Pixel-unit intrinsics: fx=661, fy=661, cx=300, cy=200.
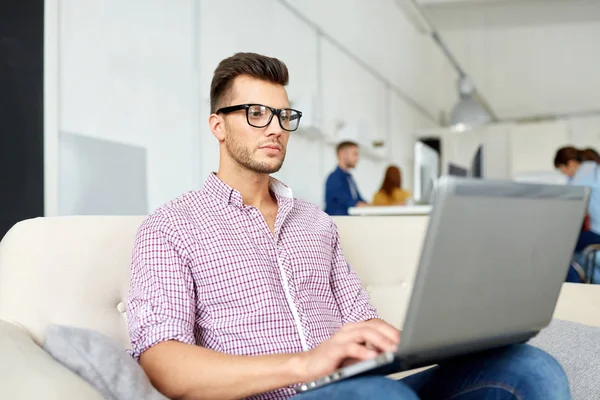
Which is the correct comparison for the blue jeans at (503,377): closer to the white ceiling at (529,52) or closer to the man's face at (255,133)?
the man's face at (255,133)

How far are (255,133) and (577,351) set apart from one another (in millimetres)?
1011

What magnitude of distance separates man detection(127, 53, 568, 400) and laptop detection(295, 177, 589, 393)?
6 centimetres

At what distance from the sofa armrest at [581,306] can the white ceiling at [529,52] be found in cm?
808

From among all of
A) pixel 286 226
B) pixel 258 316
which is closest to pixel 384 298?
pixel 286 226

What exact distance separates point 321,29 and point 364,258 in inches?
183

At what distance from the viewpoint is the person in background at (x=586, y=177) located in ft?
12.9

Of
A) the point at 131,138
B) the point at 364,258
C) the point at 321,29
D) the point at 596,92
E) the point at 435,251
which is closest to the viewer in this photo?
the point at 435,251

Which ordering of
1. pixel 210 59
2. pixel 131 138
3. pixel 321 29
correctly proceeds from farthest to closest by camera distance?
pixel 321 29, pixel 210 59, pixel 131 138

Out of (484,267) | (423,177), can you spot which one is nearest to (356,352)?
(484,267)

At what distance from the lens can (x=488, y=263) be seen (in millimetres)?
942

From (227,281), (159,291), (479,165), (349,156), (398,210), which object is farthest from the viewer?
(349,156)

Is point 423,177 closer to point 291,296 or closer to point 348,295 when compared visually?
point 348,295

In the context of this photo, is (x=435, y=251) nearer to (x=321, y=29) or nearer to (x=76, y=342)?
(x=76, y=342)

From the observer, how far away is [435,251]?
2.81ft
